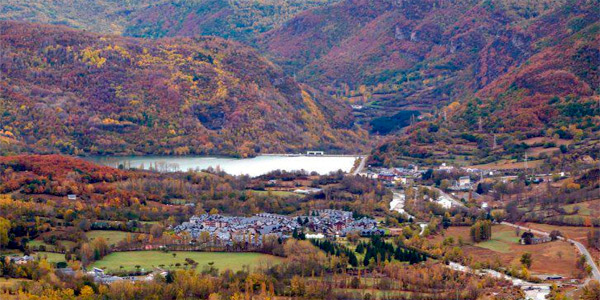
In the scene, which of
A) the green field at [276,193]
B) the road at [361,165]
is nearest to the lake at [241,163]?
the road at [361,165]

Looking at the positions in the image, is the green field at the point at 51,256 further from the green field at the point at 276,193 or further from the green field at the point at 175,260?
the green field at the point at 276,193

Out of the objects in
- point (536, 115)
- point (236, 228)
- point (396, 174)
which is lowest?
point (236, 228)

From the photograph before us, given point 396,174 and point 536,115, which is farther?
point 536,115

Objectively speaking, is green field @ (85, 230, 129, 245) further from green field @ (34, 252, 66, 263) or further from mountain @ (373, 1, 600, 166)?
mountain @ (373, 1, 600, 166)

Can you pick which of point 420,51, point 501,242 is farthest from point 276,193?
point 420,51

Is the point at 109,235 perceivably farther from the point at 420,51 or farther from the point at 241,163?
the point at 420,51

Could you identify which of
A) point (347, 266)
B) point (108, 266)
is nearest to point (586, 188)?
point (347, 266)
